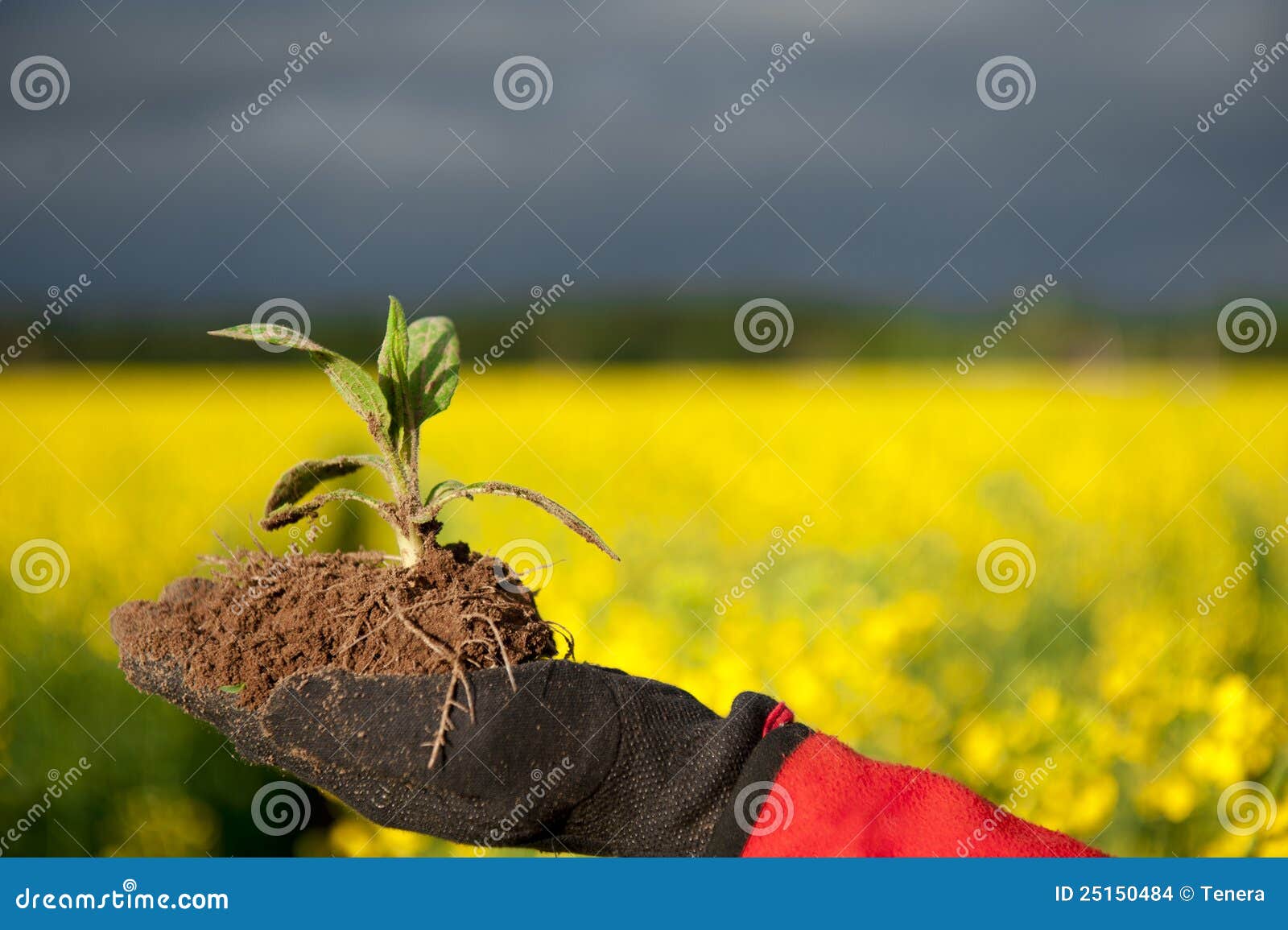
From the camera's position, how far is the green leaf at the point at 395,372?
6.09 feet

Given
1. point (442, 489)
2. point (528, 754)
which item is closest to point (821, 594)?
point (442, 489)

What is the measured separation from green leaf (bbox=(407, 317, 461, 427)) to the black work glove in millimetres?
529

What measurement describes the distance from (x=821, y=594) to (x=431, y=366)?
2345 mm

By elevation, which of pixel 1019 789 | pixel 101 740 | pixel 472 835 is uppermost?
pixel 1019 789

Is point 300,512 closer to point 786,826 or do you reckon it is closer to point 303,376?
point 786,826

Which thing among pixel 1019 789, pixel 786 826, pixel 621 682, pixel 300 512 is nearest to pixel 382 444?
pixel 300 512

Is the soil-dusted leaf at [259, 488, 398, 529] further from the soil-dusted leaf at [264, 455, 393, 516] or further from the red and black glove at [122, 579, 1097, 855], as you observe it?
the red and black glove at [122, 579, 1097, 855]

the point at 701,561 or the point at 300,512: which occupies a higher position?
the point at 701,561

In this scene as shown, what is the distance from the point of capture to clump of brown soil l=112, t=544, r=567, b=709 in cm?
176

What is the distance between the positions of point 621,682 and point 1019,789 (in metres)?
2.39

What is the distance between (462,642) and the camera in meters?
1.74

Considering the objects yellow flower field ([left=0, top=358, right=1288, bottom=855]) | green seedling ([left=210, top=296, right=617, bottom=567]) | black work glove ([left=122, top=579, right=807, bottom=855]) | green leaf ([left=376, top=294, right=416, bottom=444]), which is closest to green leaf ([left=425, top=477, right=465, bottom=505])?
green seedling ([left=210, top=296, right=617, bottom=567])

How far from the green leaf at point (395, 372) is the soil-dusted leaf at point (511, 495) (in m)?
0.15

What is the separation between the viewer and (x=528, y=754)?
1664 mm
